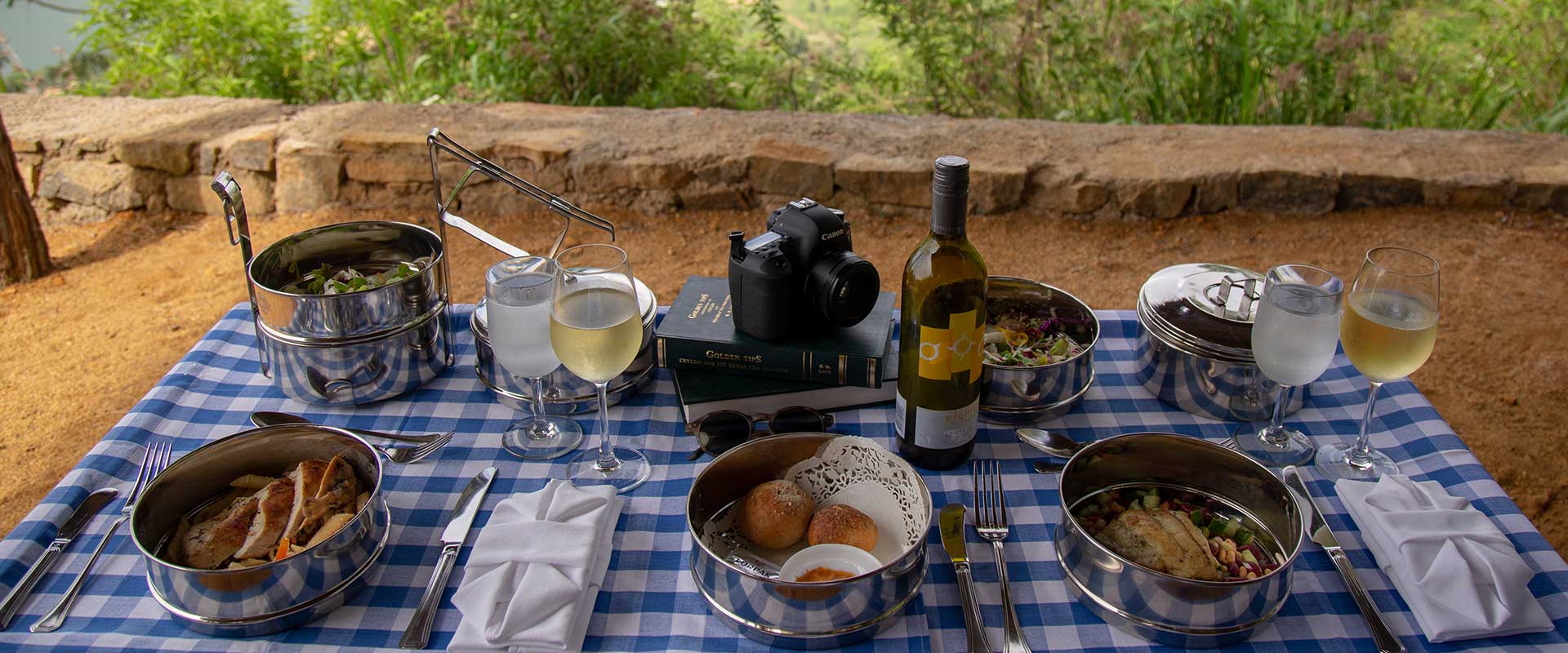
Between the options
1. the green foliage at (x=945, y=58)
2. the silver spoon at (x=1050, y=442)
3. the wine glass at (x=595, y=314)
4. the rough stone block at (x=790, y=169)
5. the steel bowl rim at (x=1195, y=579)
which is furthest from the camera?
the green foliage at (x=945, y=58)

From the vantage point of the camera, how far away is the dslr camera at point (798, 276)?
1579 millimetres

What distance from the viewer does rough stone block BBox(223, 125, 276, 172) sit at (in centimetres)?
465

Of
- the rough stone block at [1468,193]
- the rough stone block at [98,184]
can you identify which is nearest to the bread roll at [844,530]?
the rough stone block at [1468,193]

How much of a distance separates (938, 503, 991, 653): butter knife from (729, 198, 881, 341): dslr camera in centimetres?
38

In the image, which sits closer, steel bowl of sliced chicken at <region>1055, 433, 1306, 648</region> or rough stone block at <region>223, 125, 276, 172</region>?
steel bowl of sliced chicken at <region>1055, 433, 1306, 648</region>

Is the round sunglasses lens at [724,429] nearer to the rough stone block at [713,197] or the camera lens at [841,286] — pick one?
the camera lens at [841,286]

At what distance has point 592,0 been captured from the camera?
560cm

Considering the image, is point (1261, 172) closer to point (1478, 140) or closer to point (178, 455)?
point (1478, 140)

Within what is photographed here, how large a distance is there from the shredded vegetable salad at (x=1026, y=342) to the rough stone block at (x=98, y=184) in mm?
4617

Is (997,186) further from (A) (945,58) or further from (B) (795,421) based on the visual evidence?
(B) (795,421)

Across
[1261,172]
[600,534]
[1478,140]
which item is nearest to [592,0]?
[1261,172]

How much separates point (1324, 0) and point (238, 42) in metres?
6.20

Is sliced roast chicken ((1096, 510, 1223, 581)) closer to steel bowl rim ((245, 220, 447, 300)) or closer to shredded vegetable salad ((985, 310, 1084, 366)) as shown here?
shredded vegetable salad ((985, 310, 1084, 366))

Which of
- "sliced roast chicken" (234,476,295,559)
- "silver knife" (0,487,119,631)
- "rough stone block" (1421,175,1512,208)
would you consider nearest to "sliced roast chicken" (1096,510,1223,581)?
"sliced roast chicken" (234,476,295,559)
